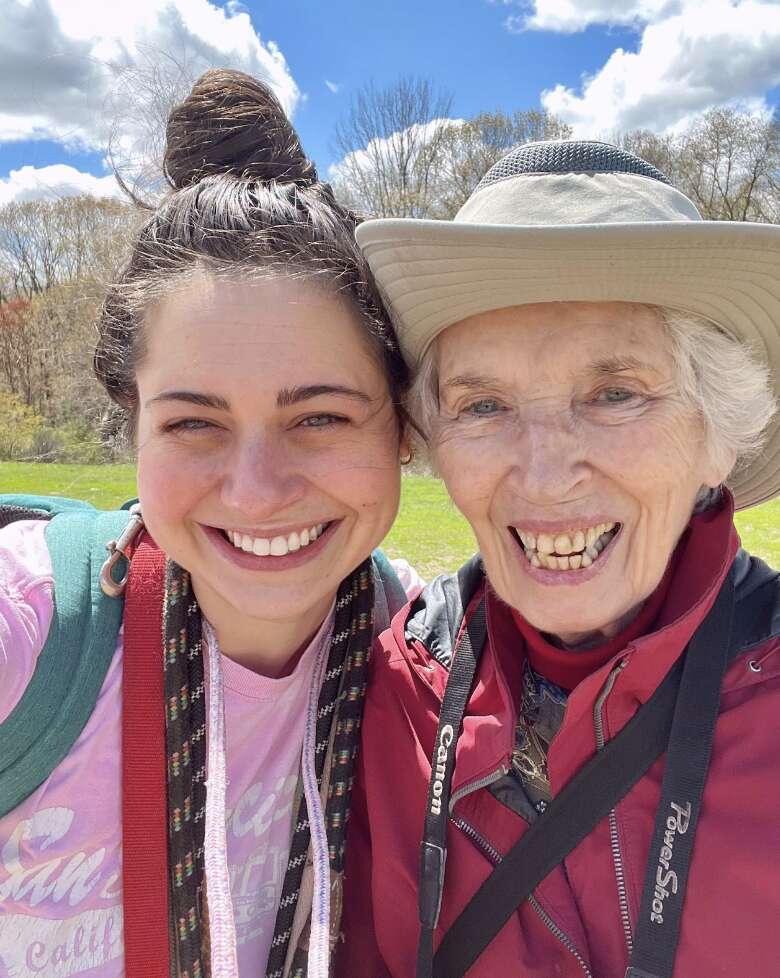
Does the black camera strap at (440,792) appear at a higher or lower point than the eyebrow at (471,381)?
lower

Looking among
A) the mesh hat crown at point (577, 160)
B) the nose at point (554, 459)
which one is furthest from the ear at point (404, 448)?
the mesh hat crown at point (577, 160)

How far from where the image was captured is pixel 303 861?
5.25 ft

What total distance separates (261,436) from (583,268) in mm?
707

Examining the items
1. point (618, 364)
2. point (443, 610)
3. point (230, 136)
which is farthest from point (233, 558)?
point (230, 136)

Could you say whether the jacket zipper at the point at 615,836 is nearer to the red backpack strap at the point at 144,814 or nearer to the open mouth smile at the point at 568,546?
the open mouth smile at the point at 568,546

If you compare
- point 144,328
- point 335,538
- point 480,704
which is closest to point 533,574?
point 480,704

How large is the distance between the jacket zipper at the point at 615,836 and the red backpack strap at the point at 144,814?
90 centimetres

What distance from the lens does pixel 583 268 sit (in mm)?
1349

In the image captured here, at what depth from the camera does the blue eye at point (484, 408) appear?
5.11 feet

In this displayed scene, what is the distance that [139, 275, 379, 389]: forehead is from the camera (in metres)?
1.46

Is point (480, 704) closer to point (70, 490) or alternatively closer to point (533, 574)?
point (533, 574)

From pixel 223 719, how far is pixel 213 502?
18.8 inches

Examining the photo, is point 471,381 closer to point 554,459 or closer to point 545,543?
point 554,459

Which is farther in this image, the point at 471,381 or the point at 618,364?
the point at 471,381
